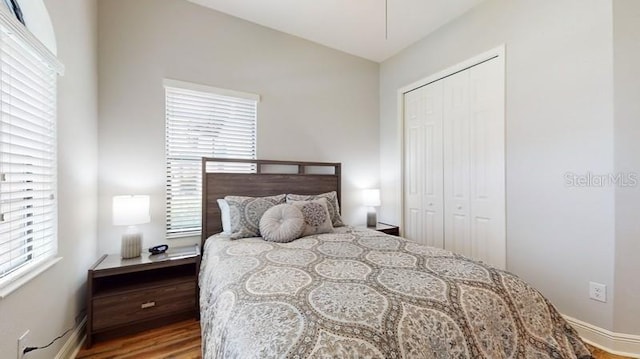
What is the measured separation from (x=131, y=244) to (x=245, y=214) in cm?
92

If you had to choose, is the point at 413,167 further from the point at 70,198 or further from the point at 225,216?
the point at 70,198

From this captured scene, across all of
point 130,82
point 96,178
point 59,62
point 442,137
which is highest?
point 130,82

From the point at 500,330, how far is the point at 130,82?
10.3ft

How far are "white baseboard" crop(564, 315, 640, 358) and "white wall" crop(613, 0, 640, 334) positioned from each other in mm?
49

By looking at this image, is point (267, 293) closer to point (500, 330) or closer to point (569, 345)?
point (500, 330)

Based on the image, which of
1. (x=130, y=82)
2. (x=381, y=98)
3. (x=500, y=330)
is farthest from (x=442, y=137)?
(x=130, y=82)

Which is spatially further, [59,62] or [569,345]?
[59,62]

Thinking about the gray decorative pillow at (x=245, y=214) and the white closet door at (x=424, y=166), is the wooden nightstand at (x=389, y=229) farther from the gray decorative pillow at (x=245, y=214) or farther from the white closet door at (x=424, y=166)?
the gray decorative pillow at (x=245, y=214)

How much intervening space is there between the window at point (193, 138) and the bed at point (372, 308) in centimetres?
94

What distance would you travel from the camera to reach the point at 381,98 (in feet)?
12.5

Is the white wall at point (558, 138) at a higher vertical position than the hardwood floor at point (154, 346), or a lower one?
higher

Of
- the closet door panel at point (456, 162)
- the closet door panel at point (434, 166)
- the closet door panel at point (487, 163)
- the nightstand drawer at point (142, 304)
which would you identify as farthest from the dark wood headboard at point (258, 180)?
the closet door panel at point (487, 163)

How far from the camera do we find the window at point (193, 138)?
2.53m

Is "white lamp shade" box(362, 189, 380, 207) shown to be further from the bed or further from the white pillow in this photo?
the white pillow
